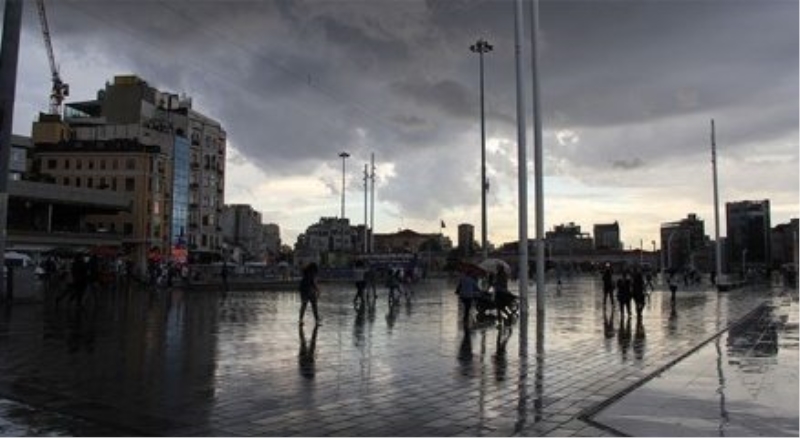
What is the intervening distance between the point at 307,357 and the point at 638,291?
1588 cm

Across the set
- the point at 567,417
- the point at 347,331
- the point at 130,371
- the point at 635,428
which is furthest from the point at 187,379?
the point at 347,331

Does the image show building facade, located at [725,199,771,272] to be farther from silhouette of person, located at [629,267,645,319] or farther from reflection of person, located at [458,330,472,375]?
reflection of person, located at [458,330,472,375]

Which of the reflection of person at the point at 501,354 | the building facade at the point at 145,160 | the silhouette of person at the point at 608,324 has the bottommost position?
the reflection of person at the point at 501,354

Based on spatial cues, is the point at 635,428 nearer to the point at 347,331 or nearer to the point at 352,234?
the point at 347,331

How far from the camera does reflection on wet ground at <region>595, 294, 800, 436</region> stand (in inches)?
325

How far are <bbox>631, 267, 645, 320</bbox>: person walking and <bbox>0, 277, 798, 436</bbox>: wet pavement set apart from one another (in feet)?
13.1

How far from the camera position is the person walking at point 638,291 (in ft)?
87.3

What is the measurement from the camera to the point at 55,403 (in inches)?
365

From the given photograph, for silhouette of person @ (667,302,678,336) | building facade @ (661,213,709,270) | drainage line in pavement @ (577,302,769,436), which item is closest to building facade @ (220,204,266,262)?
building facade @ (661,213,709,270)

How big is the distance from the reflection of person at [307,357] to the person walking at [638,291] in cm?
1209

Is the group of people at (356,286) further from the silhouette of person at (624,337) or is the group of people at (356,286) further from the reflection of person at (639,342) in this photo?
the reflection of person at (639,342)

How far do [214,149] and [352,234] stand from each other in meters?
54.4

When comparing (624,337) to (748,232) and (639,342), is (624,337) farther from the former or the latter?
(748,232)

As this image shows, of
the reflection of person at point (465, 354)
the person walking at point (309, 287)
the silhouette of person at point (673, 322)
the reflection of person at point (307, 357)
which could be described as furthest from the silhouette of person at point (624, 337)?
the person walking at point (309, 287)
